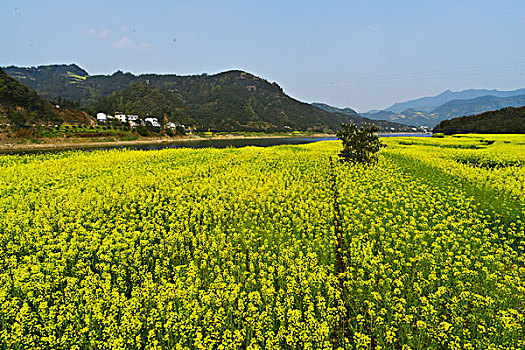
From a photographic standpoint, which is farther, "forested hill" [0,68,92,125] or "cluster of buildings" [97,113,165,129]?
"cluster of buildings" [97,113,165,129]

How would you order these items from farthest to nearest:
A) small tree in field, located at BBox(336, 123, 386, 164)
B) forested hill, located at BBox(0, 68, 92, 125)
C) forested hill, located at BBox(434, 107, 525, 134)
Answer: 1. forested hill, located at BBox(0, 68, 92, 125)
2. forested hill, located at BBox(434, 107, 525, 134)
3. small tree in field, located at BBox(336, 123, 386, 164)

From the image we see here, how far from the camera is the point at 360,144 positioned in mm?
25125

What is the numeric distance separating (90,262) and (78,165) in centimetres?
1915

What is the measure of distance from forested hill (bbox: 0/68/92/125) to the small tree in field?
11079 cm

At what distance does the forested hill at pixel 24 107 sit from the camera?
9656cm

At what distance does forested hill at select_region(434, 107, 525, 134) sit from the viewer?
69.0 m

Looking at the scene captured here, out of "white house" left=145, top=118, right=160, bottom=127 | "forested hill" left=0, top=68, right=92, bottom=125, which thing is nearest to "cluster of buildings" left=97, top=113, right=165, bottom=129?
"white house" left=145, top=118, right=160, bottom=127

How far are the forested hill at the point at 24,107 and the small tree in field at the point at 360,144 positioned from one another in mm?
110786

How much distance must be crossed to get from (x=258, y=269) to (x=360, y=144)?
807 inches

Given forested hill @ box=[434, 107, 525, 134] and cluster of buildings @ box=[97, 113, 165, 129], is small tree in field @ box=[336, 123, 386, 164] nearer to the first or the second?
forested hill @ box=[434, 107, 525, 134]

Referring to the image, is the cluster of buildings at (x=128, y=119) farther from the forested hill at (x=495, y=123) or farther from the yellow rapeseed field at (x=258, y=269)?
the forested hill at (x=495, y=123)

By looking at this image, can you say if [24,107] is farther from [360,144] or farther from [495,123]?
[495,123]

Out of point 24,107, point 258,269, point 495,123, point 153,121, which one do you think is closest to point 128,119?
point 153,121

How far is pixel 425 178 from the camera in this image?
1761cm
